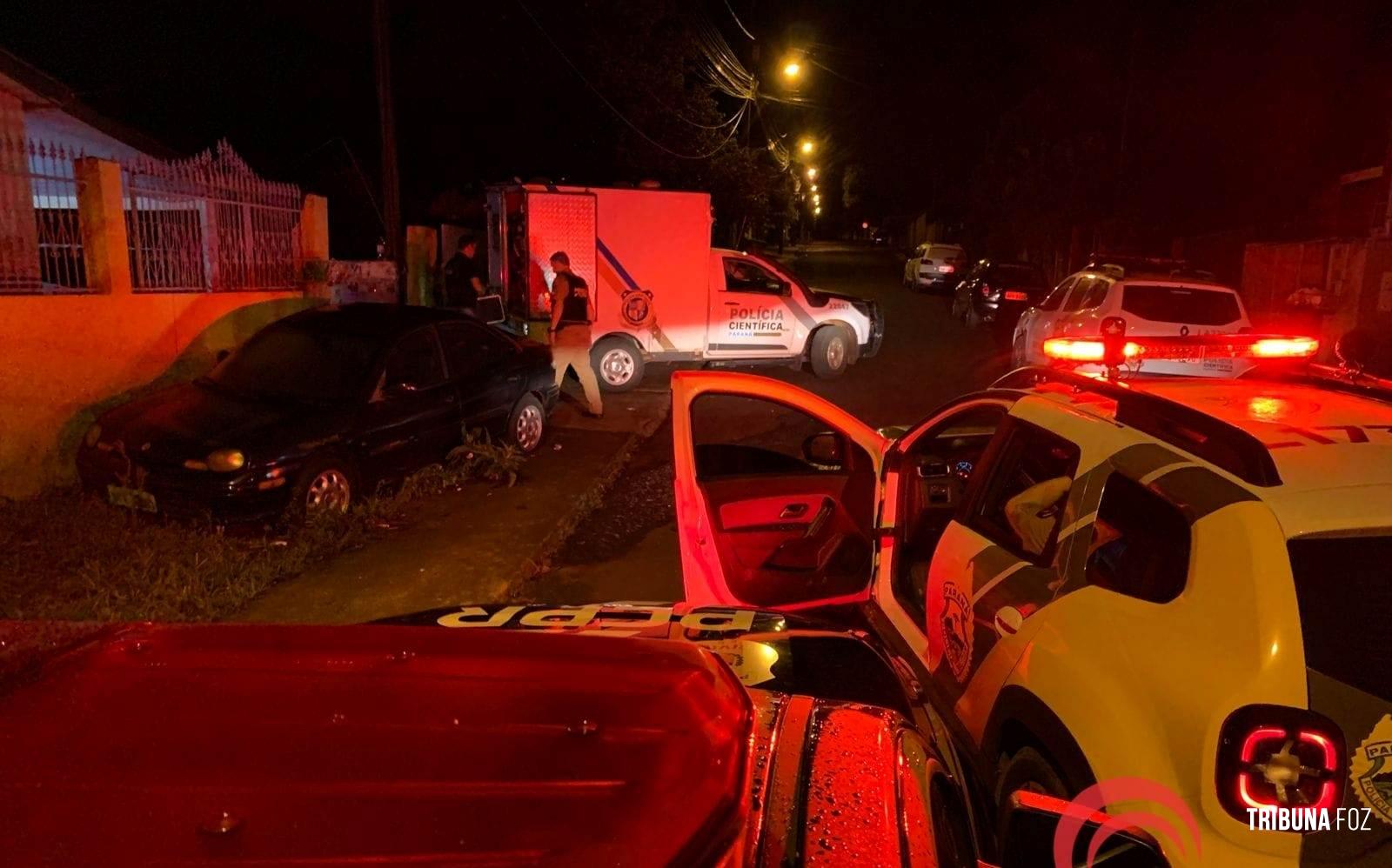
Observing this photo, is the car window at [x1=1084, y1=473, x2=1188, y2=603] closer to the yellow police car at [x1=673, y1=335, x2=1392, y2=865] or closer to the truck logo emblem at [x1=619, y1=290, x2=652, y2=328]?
the yellow police car at [x1=673, y1=335, x2=1392, y2=865]

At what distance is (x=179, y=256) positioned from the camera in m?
9.59

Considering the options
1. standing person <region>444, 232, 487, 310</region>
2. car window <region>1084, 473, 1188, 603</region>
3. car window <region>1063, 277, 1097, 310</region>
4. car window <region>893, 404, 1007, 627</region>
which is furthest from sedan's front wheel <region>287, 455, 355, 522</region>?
car window <region>1063, 277, 1097, 310</region>

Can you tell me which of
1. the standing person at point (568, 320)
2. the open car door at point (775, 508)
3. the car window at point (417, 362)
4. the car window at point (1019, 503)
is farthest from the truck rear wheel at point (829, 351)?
the car window at point (1019, 503)

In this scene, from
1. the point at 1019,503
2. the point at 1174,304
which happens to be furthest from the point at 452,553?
the point at 1174,304

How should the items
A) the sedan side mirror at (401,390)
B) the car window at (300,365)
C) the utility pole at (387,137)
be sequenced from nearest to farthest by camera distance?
the car window at (300,365), the sedan side mirror at (401,390), the utility pole at (387,137)

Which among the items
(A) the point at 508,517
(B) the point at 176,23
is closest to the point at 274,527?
(A) the point at 508,517

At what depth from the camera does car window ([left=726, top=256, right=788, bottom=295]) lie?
46.2ft

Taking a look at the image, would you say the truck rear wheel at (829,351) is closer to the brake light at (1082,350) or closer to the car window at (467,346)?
the car window at (467,346)

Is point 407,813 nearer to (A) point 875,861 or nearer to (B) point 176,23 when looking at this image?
(A) point 875,861

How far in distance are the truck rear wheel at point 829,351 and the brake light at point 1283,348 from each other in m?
10.1

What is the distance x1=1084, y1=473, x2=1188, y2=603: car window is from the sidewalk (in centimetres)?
387

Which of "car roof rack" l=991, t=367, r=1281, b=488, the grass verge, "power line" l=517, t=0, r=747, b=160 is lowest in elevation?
the grass verge

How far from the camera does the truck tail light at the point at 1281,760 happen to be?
2211 mm

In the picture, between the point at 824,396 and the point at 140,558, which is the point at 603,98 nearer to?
the point at 824,396
